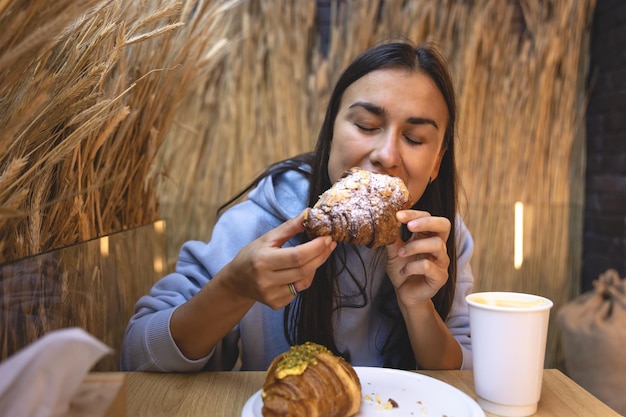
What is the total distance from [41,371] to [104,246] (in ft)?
2.61

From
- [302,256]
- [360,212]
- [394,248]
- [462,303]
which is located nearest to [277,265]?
[302,256]

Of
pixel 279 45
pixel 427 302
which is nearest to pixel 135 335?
pixel 427 302

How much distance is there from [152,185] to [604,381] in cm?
163

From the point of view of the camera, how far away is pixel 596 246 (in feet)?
8.26

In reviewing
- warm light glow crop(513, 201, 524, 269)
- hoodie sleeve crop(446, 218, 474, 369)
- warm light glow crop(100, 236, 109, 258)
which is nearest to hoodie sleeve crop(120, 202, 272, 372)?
warm light glow crop(100, 236, 109, 258)

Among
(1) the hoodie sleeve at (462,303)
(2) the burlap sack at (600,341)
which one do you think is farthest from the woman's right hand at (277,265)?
(2) the burlap sack at (600,341)

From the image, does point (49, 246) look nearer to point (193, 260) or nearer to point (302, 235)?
point (193, 260)

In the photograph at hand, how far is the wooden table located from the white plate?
0.22ft

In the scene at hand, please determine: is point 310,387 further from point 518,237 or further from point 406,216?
point 518,237

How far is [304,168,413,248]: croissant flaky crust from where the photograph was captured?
104 centimetres

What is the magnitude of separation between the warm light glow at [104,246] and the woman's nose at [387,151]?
1.98 ft

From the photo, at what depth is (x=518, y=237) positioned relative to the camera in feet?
8.67

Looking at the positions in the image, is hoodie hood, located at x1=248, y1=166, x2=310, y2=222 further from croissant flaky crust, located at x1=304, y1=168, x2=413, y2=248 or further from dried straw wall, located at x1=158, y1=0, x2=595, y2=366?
dried straw wall, located at x1=158, y1=0, x2=595, y2=366

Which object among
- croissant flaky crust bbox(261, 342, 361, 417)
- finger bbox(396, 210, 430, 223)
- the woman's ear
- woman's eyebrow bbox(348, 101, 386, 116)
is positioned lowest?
croissant flaky crust bbox(261, 342, 361, 417)
